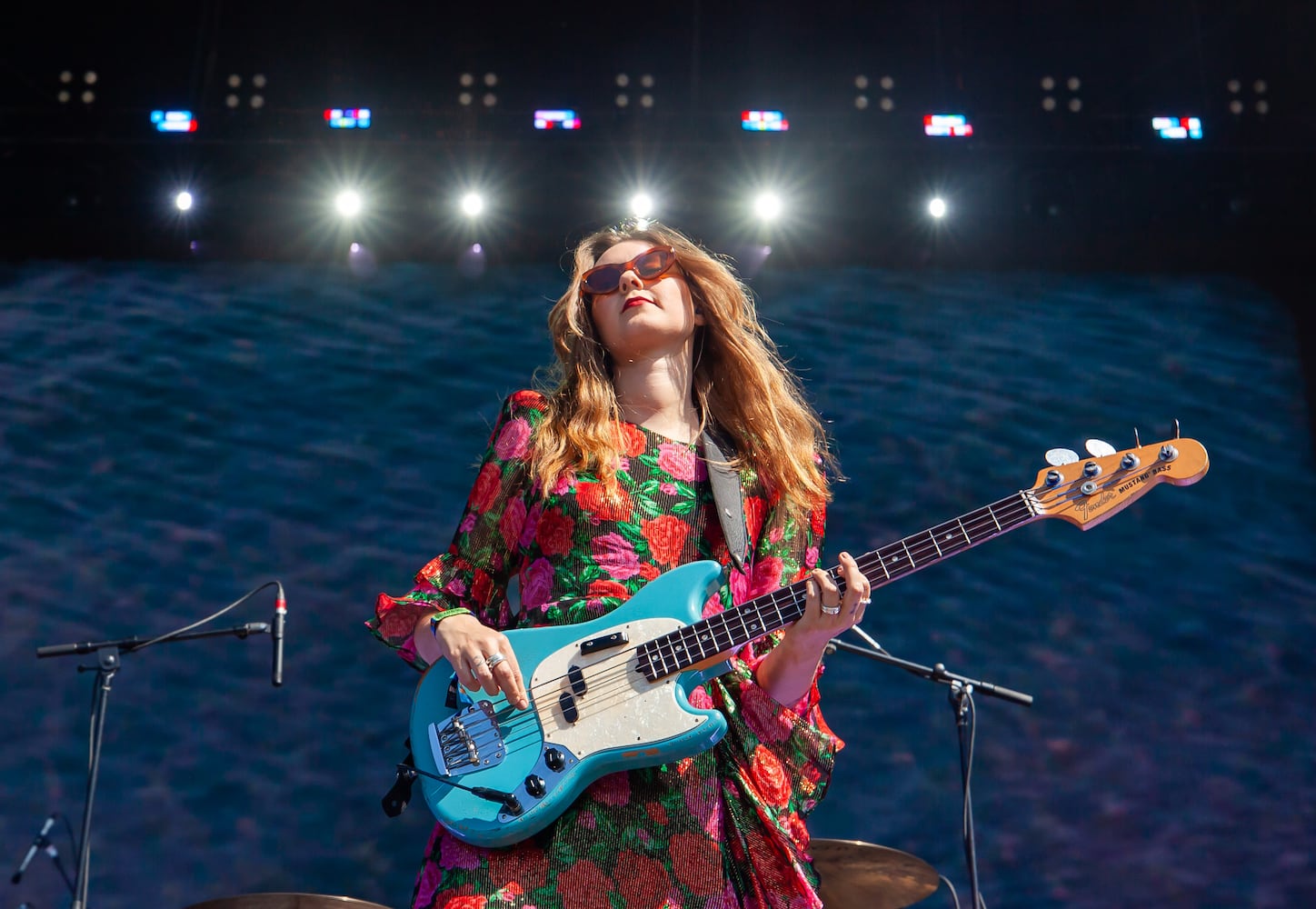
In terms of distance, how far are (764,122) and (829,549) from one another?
2.02m

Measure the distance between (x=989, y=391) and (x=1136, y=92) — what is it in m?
1.63

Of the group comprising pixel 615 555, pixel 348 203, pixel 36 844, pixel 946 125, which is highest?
pixel 946 125

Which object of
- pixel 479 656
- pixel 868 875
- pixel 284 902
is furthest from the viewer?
pixel 868 875

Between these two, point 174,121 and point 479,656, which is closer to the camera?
point 479,656

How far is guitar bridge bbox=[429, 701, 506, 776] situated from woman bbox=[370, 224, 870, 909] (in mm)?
93

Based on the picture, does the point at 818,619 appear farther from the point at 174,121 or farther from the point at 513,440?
the point at 174,121

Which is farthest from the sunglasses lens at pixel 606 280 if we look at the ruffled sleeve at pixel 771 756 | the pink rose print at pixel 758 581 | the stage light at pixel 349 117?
the stage light at pixel 349 117

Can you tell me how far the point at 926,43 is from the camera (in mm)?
5762

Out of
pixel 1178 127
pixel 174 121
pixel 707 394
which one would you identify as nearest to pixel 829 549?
pixel 707 394

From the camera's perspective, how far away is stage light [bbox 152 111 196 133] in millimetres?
5676

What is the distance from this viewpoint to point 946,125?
572cm

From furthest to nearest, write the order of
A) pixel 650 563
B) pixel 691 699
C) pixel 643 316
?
pixel 643 316, pixel 650 563, pixel 691 699

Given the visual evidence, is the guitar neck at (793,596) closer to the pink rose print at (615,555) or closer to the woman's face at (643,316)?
the pink rose print at (615,555)

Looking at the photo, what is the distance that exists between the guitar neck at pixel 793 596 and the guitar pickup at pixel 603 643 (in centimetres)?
4
